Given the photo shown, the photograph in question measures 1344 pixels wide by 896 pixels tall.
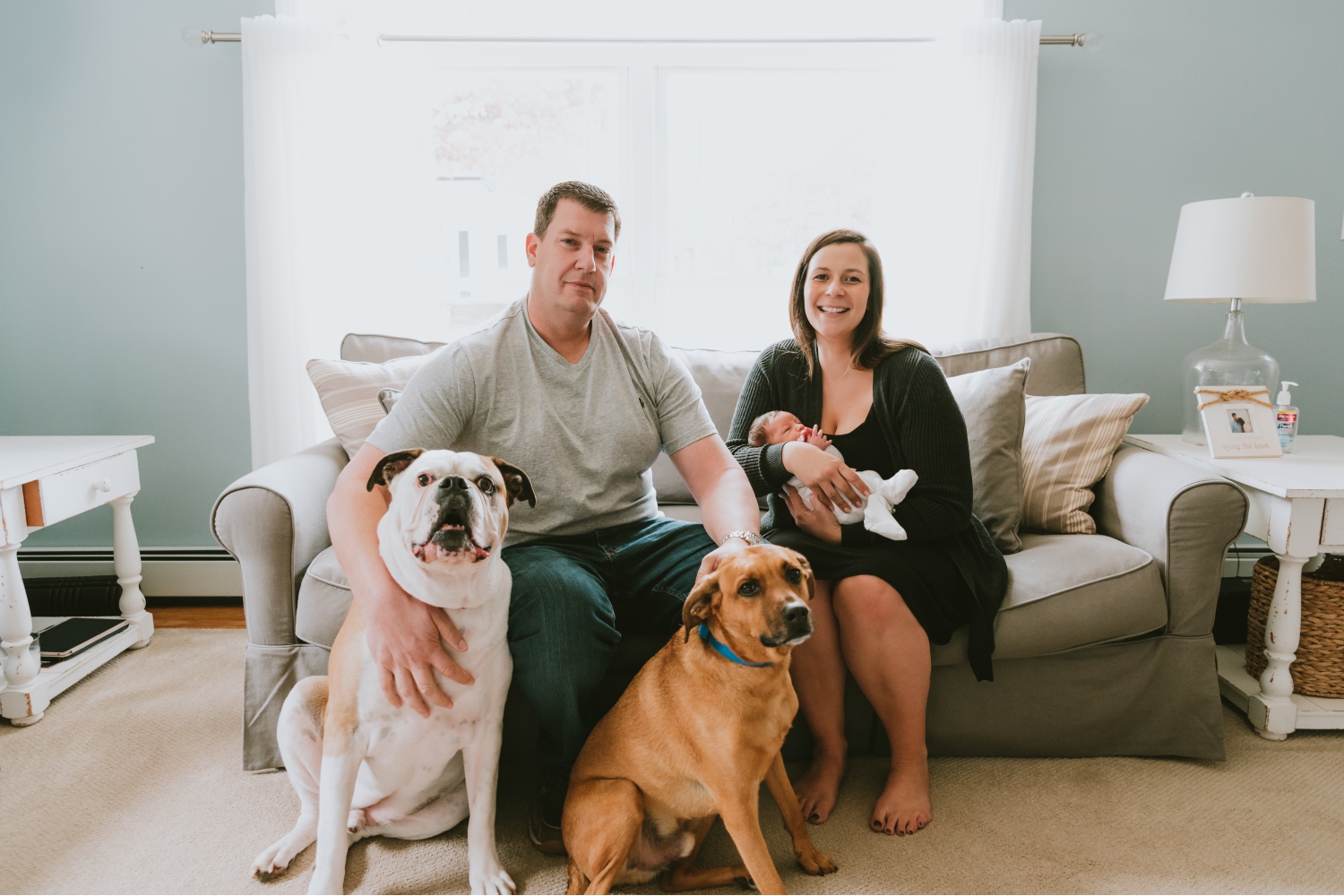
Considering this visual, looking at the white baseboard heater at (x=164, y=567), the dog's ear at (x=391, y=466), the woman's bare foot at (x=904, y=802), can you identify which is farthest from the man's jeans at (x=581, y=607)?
the white baseboard heater at (x=164, y=567)

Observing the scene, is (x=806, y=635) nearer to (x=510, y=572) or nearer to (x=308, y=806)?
(x=510, y=572)

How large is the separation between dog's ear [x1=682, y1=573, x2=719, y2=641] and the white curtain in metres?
1.78

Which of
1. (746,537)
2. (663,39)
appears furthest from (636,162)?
(746,537)

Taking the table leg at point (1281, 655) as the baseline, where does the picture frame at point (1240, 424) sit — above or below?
above

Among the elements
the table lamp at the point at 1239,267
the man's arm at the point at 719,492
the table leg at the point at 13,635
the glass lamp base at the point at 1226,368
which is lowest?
the table leg at the point at 13,635

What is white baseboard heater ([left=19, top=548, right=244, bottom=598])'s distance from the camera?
2.94 meters

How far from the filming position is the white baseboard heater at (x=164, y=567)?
2943mm

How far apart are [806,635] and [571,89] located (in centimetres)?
236

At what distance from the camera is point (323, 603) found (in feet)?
5.49

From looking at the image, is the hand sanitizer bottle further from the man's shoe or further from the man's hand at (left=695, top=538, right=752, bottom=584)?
the man's shoe

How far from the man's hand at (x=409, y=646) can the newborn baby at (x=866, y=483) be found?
0.85 meters

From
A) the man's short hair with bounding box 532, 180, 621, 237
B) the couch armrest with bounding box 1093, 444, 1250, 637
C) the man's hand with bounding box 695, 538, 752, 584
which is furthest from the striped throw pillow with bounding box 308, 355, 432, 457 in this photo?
the couch armrest with bounding box 1093, 444, 1250, 637

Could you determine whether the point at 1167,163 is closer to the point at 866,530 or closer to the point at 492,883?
the point at 866,530

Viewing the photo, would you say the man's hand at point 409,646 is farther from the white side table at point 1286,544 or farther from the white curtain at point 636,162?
the white side table at point 1286,544
